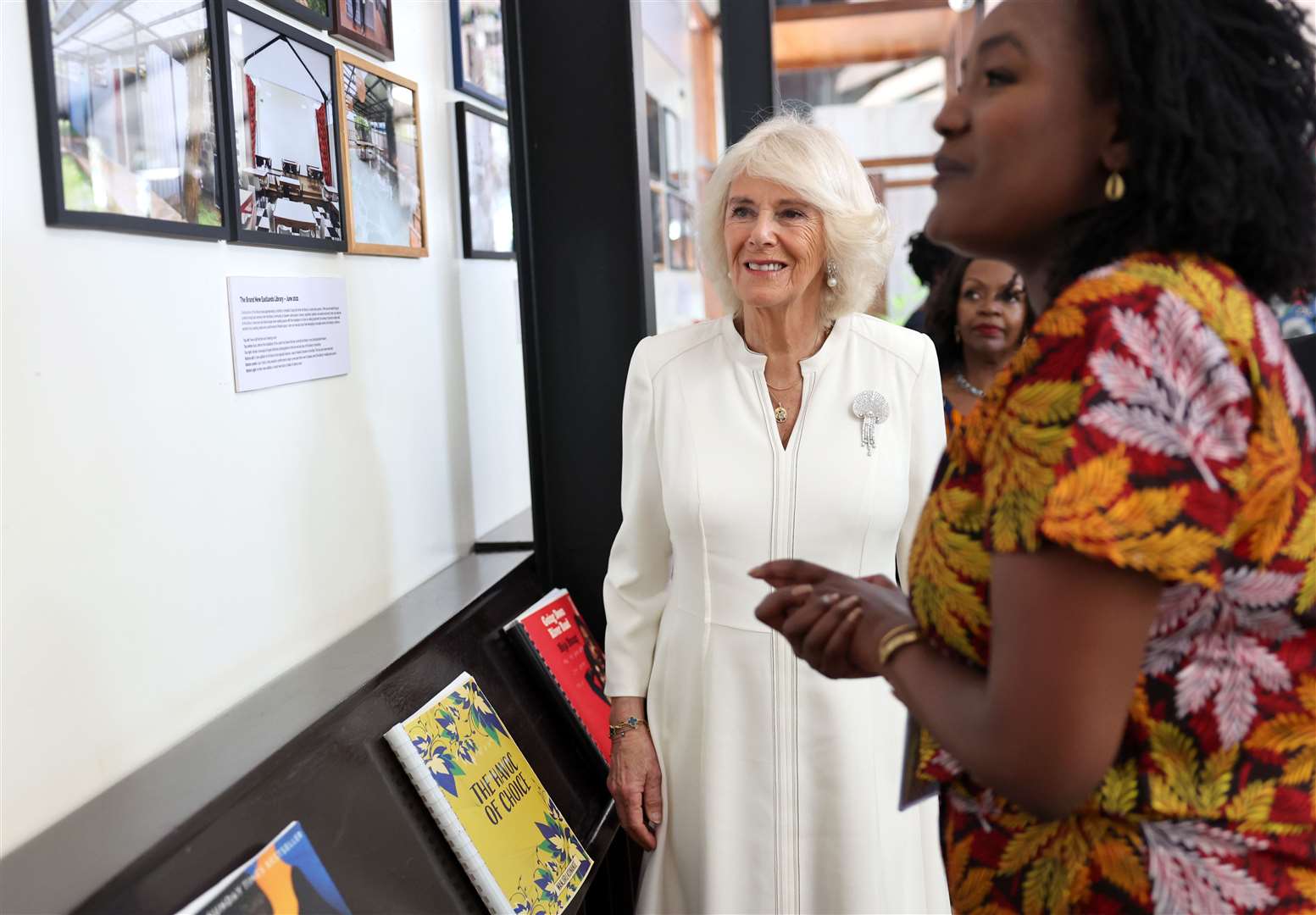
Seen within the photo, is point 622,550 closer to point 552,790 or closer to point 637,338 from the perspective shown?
point 552,790

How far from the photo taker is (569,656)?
8.91 ft

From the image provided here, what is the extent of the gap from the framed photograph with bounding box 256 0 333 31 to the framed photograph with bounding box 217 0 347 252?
3 centimetres

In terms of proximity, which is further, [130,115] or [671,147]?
[671,147]

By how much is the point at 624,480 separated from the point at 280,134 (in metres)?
0.92

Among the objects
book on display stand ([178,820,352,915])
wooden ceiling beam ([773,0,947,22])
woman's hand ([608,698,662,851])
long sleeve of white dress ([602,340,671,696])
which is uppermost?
A: wooden ceiling beam ([773,0,947,22])

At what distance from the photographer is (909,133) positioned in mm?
7902

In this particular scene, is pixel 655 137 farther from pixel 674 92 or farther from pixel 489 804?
pixel 489 804

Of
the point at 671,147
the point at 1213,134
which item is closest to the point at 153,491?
the point at 1213,134

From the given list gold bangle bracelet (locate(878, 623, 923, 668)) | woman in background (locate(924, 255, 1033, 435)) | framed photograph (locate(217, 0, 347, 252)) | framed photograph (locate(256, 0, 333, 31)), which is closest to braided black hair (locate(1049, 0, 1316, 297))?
gold bangle bracelet (locate(878, 623, 923, 668))

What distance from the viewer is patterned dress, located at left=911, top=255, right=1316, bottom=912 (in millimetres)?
818

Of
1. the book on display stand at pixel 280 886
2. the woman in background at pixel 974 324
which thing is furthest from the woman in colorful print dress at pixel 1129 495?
the woman in background at pixel 974 324

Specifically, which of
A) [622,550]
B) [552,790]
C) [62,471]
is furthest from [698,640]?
[62,471]

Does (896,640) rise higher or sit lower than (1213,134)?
lower

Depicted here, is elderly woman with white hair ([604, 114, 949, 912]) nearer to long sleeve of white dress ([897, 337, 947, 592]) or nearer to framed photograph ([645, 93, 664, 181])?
long sleeve of white dress ([897, 337, 947, 592])
